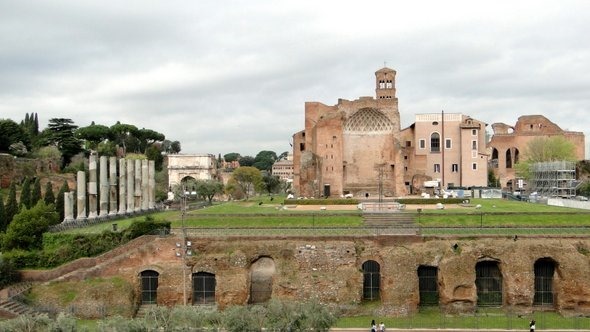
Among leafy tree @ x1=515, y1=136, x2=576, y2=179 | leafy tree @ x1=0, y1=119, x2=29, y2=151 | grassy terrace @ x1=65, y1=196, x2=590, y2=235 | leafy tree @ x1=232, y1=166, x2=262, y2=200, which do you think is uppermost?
leafy tree @ x1=0, y1=119, x2=29, y2=151

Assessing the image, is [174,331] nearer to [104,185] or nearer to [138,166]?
[104,185]

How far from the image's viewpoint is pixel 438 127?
77.5 metres

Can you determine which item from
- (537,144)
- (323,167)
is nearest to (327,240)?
(323,167)

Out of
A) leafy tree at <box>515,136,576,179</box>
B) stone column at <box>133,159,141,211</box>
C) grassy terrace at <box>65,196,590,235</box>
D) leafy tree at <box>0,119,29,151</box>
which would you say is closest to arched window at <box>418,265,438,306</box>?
grassy terrace at <box>65,196,590,235</box>

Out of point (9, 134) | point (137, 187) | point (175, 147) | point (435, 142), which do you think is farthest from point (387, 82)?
point (175, 147)

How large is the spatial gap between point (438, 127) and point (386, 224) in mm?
38109

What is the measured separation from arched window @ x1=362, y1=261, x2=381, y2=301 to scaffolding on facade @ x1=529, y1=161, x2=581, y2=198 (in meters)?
41.2

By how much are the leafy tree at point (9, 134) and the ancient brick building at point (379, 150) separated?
36.8 metres

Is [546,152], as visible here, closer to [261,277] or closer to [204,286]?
[261,277]

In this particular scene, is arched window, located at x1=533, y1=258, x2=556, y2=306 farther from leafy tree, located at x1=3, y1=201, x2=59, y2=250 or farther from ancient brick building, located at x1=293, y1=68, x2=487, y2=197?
leafy tree, located at x1=3, y1=201, x2=59, y2=250

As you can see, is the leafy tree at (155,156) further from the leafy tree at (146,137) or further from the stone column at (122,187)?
the stone column at (122,187)

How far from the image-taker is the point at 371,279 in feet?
113

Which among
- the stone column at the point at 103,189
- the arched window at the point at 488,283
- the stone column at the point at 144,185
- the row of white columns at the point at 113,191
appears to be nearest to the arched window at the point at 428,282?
the arched window at the point at 488,283

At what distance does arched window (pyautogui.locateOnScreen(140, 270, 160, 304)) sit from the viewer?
34.8 m
